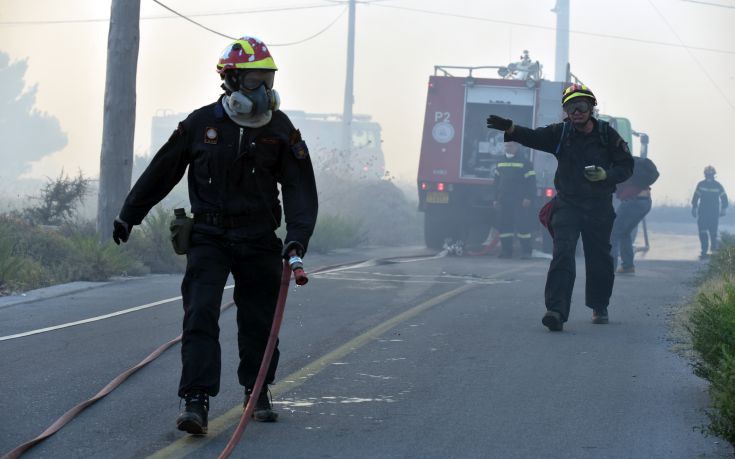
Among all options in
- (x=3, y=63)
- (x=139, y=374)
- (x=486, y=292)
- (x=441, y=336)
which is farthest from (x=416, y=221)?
(x=3, y=63)

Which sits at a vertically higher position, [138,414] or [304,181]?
[304,181]

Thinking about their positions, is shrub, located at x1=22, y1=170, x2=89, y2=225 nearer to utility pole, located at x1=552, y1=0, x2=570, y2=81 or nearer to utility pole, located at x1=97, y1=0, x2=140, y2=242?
utility pole, located at x1=97, y1=0, x2=140, y2=242

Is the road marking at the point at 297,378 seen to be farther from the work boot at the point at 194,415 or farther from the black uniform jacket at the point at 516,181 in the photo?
the black uniform jacket at the point at 516,181

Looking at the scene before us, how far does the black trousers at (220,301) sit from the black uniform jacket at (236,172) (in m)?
0.10

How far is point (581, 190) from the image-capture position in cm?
1078

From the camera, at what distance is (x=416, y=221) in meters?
32.5

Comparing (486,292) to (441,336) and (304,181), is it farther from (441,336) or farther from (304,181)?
(304,181)

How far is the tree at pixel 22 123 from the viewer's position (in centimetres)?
6100

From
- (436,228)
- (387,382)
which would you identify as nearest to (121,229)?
(387,382)

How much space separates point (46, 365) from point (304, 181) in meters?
2.67

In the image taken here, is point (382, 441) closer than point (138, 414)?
Yes

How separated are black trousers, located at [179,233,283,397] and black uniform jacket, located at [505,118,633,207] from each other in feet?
14.9

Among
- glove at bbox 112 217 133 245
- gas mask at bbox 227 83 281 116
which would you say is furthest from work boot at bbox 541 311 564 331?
glove at bbox 112 217 133 245

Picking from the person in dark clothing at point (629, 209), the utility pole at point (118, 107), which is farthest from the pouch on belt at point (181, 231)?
the person in dark clothing at point (629, 209)
